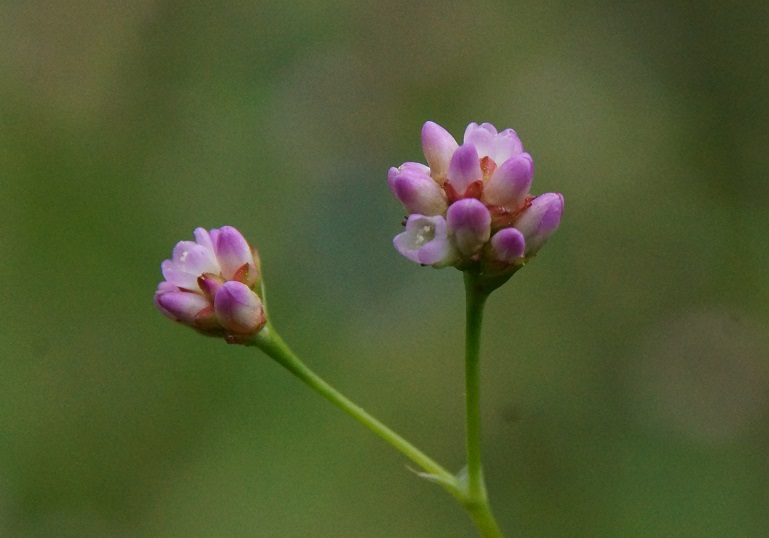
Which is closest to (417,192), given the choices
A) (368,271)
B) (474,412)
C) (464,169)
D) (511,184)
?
(464,169)

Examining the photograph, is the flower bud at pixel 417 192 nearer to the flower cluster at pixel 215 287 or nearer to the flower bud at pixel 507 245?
the flower bud at pixel 507 245

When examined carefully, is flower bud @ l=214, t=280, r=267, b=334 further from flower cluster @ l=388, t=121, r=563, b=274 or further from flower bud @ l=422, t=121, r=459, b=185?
flower bud @ l=422, t=121, r=459, b=185

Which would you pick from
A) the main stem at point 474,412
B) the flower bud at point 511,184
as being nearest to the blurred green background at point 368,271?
the main stem at point 474,412

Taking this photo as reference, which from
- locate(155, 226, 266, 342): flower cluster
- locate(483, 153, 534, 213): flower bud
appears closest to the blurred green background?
locate(155, 226, 266, 342): flower cluster

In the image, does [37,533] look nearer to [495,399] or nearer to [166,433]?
[166,433]

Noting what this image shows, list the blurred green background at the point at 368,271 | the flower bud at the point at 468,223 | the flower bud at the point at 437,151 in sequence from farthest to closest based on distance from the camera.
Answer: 1. the blurred green background at the point at 368,271
2. the flower bud at the point at 437,151
3. the flower bud at the point at 468,223

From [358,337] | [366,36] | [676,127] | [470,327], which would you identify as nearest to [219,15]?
[366,36]
